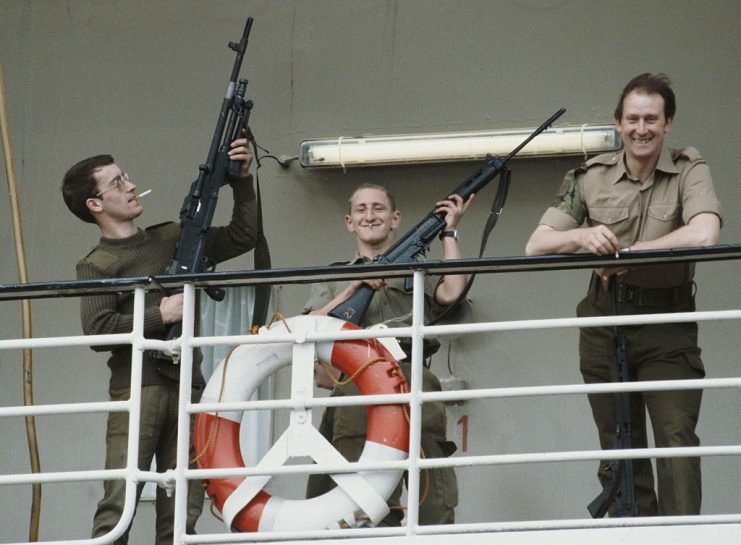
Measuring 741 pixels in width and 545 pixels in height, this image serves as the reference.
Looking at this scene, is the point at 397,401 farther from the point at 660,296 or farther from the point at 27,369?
the point at 27,369

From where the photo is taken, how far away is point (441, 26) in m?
5.61

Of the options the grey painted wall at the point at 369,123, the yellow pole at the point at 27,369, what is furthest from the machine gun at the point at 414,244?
the yellow pole at the point at 27,369

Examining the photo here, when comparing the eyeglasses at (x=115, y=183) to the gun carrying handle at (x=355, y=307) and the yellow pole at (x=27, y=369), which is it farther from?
the gun carrying handle at (x=355, y=307)

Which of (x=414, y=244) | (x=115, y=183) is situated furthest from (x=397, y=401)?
(x=115, y=183)

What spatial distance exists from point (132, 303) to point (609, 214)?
1.47 meters

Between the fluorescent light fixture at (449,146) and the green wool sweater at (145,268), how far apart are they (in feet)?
3.71

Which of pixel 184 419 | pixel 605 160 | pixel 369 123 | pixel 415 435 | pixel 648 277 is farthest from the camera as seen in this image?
pixel 369 123

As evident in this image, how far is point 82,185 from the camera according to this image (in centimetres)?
425

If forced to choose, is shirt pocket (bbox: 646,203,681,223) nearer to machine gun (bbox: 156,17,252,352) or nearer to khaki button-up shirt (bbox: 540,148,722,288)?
khaki button-up shirt (bbox: 540,148,722,288)

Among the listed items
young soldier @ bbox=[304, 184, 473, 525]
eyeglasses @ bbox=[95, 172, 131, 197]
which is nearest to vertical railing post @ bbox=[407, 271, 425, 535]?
young soldier @ bbox=[304, 184, 473, 525]

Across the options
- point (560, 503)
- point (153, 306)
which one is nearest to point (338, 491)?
point (153, 306)

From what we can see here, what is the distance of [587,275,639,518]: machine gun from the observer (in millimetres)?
3588

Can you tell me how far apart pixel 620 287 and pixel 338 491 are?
0.99 m

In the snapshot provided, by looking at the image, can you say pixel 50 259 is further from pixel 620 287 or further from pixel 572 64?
pixel 620 287
